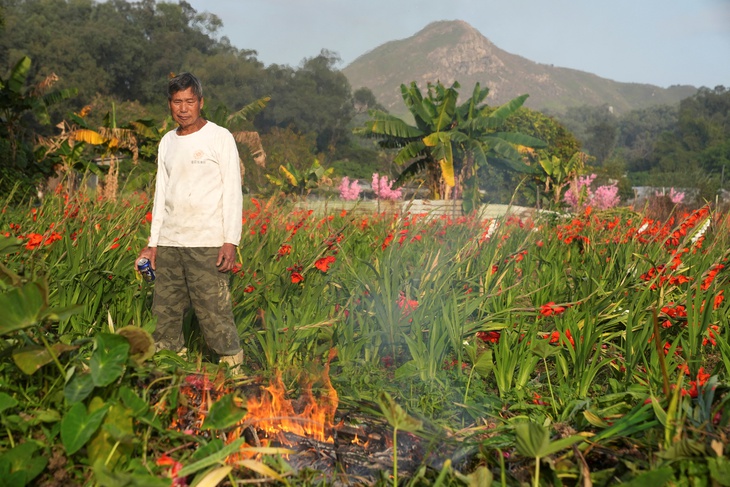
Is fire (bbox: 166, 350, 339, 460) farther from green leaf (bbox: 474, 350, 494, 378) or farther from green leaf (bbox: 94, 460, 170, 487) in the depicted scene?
green leaf (bbox: 474, 350, 494, 378)

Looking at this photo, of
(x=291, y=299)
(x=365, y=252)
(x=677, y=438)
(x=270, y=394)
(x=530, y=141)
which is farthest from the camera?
(x=530, y=141)

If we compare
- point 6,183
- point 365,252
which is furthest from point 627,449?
point 6,183

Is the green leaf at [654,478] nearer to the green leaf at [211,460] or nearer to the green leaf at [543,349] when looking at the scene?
the green leaf at [211,460]

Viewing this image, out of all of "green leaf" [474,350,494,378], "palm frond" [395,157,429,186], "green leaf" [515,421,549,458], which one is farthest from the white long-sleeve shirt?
"palm frond" [395,157,429,186]

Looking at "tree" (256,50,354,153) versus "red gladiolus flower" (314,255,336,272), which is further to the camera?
"tree" (256,50,354,153)

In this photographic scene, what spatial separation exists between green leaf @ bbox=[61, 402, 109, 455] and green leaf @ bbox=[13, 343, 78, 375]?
0.18 meters

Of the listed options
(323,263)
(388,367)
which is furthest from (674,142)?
(388,367)

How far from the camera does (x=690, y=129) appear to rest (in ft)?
258

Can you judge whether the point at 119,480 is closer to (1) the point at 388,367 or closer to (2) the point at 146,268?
(2) the point at 146,268

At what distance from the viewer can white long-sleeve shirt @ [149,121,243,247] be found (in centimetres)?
332

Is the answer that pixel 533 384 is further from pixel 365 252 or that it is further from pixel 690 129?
pixel 690 129

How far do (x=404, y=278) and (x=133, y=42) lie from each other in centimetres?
6298

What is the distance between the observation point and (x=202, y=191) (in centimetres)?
333

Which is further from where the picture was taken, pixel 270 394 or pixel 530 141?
pixel 530 141
